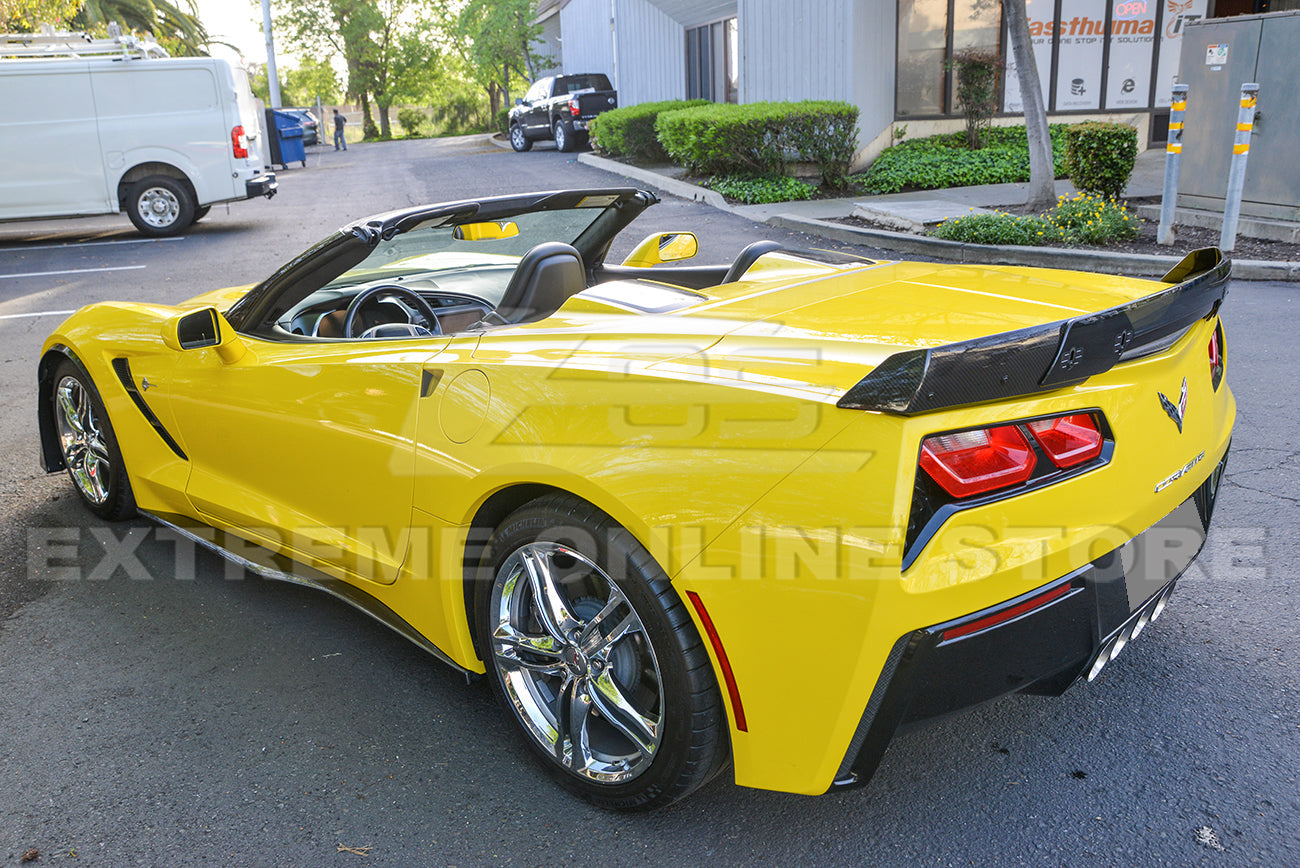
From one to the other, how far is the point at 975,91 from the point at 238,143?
39.4 ft

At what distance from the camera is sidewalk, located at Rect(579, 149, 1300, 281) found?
8906mm

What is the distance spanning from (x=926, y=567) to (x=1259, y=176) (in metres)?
10.3

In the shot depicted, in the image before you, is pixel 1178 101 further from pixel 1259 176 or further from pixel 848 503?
pixel 848 503

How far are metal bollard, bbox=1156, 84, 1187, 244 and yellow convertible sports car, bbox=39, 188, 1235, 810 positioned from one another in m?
7.14

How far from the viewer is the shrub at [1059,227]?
985 centimetres

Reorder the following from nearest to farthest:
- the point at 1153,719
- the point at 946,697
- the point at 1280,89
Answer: the point at 946,697, the point at 1153,719, the point at 1280,89

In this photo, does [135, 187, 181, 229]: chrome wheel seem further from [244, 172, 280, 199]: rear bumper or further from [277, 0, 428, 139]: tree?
[277, 0, 428, 139]: tree

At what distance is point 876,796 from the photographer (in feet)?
7.97

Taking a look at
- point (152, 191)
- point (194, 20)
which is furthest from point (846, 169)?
point (194, 20)

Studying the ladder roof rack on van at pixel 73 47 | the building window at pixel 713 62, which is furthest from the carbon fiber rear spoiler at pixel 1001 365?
the building window at pixel 713 62

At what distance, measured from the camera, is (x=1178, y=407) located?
2.25 meters

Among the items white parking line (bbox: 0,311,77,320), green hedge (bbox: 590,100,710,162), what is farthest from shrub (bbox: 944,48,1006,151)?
white parking line (bbox: 0,311,77,320)

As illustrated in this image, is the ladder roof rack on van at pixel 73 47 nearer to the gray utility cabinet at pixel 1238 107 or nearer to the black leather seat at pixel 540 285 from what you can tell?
the gray utility cabinet at pixel 1238 107

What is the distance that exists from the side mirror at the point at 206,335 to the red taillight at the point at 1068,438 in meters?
2.47
